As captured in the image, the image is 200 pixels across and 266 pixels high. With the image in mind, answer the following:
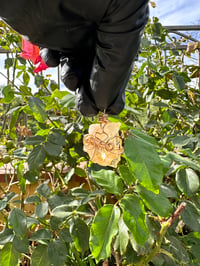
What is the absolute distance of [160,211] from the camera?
1.84 ft

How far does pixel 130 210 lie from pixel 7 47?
97cm

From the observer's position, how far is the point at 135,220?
53 centimetres

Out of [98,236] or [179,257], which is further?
[179,257]

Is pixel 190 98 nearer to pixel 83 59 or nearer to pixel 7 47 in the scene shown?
pixel 7 47

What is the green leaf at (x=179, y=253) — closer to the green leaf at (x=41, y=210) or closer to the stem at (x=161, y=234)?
the stem at (x=161, y=234)

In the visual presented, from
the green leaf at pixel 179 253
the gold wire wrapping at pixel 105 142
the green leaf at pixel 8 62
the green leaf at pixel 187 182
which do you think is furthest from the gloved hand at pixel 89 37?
the green leaf at pixel 8 62

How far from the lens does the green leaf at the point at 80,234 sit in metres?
0.78

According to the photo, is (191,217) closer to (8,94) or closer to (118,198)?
(118,198)

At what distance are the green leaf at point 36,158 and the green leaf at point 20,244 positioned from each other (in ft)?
0.61

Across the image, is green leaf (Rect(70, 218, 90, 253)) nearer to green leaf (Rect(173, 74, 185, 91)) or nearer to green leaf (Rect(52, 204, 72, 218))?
green leaf (Rect(52, 204, 72, 218))

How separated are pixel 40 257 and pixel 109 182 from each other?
0.33m

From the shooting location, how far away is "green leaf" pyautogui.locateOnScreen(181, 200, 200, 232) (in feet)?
2.42

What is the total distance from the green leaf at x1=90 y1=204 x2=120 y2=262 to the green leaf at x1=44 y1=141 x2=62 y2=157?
0.32m

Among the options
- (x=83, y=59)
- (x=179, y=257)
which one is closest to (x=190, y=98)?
(x=179, y=257)
